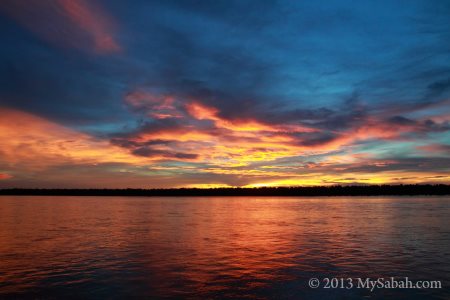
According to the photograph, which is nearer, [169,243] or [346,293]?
[346,293]

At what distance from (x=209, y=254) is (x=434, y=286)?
49.6 ft

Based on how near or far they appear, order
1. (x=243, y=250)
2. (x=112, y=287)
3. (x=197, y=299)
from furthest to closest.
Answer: (x=243, y=250) → (x=112, y=287) → (x=197, y=299)

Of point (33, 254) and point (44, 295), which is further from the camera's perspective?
point (33, 254)

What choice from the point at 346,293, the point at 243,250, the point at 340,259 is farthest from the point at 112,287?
the point at 340,259

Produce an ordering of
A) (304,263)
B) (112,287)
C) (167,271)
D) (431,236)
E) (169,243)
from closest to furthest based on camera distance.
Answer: (112,287)
(167,271)
(304,263)
(169,243)
(431,236)

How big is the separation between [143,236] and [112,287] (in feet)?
66.9

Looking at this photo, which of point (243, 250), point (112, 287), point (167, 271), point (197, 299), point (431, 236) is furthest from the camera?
point (431, 236)

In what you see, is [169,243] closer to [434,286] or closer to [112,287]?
[112,287]

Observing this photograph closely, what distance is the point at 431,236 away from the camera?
123 feet

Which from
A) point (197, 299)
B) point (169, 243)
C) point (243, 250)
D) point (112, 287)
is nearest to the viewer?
point (197, 299)

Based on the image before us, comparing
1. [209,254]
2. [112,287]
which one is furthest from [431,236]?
[112,287]

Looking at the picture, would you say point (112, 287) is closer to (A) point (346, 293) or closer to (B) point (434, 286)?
(A) point (346, 293)

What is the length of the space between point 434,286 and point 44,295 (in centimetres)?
1896

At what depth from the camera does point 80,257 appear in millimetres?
26859
